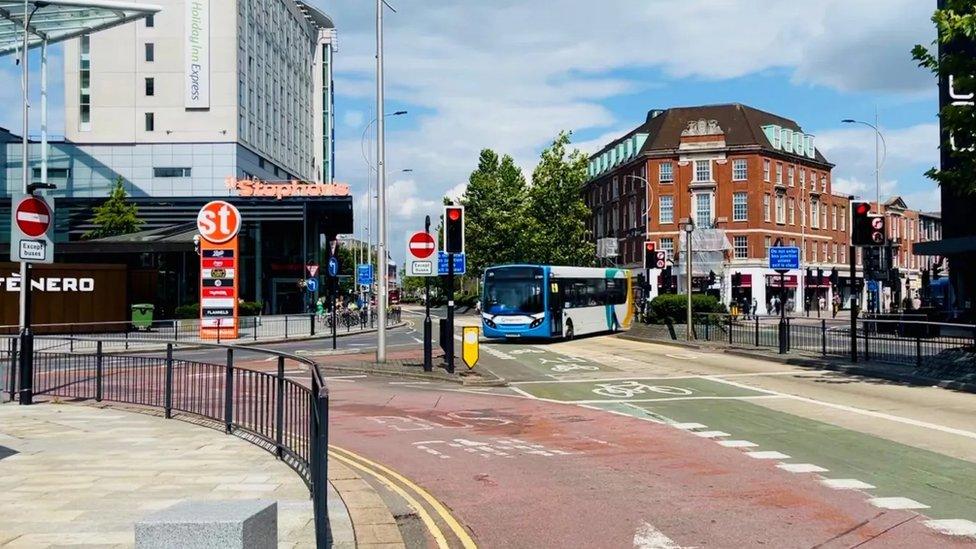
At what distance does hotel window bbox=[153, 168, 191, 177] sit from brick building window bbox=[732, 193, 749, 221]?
46.6 metres

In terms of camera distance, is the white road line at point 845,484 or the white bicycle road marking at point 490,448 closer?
the white road line at point 845,484

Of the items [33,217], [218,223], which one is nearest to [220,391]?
[33,217]

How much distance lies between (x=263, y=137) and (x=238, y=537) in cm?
8031

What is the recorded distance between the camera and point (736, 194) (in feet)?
256

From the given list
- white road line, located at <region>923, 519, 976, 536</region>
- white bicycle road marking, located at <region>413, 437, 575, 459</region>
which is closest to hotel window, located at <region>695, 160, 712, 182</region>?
white bicycle road marking, located at <region>413, 437, 575, 459</region>

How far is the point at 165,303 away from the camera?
168ft

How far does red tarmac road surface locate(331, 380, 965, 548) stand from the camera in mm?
6914

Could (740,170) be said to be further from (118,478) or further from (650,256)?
(118,478)

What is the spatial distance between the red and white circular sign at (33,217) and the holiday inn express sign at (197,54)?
57631 millimetres

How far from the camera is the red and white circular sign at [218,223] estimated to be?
35.8 metres

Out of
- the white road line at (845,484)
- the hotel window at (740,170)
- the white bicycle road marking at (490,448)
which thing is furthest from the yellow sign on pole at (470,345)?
the hotel window at (740,170)

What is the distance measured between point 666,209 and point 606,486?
7346cm

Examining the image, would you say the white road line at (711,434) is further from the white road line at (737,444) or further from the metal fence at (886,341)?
the metal fence at (886,341)

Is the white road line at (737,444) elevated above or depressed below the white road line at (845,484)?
below
